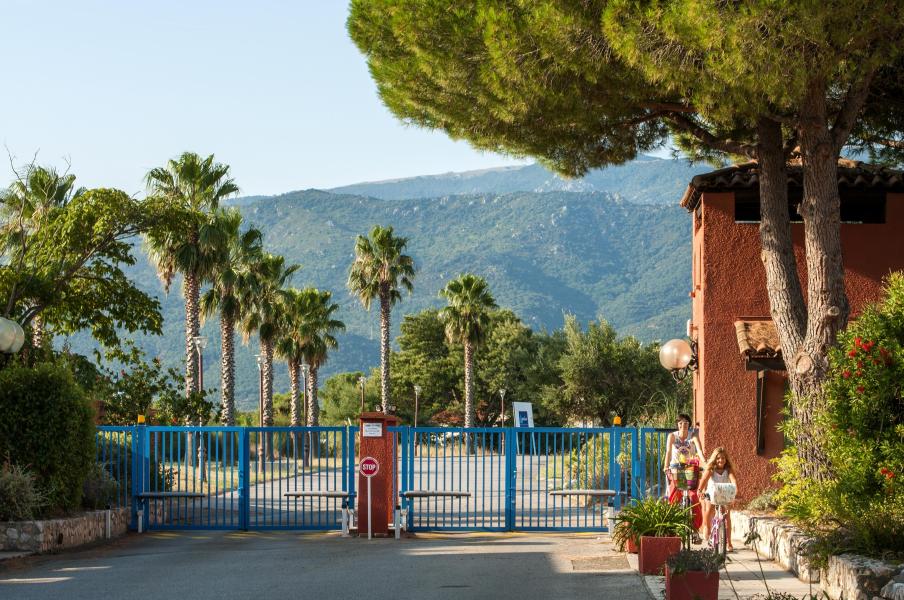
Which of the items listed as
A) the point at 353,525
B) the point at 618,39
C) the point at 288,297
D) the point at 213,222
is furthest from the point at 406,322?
the point at 618,39

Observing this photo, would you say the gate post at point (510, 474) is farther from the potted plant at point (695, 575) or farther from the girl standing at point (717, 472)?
the potted plant at point (695, 575)

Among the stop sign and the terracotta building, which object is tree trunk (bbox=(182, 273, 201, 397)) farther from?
the terracotta building

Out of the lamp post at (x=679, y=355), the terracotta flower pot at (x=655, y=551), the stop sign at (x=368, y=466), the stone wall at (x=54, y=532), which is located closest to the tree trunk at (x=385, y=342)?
the lamp post at (x=679, y=355)

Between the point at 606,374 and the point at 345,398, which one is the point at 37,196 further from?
the point at 345,398

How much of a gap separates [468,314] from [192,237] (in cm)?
2655

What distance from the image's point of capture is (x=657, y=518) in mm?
13219

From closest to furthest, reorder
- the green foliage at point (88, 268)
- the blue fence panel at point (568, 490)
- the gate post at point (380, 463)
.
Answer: the gate post at point (380, 463) < the blue fence panel at point (568, 490) < the green foliage at point (88, 268)

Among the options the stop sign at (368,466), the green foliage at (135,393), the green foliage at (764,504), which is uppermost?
the green foliage at (135,393)

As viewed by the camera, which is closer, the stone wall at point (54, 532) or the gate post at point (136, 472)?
the stone wall at point (54, 532)

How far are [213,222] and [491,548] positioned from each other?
2690 cm

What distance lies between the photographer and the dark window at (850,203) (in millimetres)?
18891

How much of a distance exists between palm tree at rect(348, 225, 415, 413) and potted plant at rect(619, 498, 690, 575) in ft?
156

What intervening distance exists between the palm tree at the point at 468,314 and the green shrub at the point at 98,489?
46.8m

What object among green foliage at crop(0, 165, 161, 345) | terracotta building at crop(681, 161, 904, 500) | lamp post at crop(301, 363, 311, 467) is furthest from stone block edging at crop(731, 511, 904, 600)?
green foliage at crop(0, 165, 161, 345)
